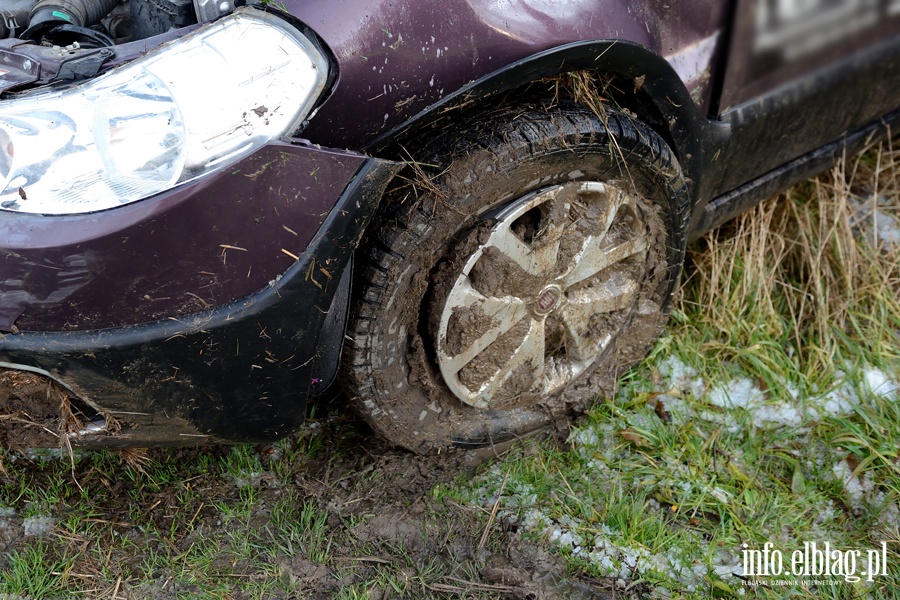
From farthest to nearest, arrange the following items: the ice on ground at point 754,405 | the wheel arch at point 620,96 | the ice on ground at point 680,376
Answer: the ice on ground at point 680,376 < the ice on ground at point 754,405 < the wheel arch at point 620,96

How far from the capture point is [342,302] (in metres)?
1.71

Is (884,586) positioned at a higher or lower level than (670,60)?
lower

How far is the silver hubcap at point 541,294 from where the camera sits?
75.7 inches

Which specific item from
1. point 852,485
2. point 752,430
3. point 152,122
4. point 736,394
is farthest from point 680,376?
point 152,122

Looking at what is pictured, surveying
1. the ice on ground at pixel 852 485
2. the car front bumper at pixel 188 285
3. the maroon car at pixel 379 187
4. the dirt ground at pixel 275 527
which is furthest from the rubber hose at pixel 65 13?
the ice on ground at pixel 852 485

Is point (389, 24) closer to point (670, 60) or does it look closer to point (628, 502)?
point (670, 60)

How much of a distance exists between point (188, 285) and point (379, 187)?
1.32ft

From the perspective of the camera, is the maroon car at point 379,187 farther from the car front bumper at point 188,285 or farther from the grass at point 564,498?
the grass at point 564,498

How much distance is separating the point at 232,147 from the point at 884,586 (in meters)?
1.83

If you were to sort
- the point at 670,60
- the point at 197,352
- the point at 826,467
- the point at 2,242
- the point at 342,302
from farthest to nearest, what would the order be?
the point at 826,467 < the point at 670,60 < the point at 342,302 < the point at 197,352 < the point at 2,242

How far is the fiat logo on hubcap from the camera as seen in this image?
81.1 inches

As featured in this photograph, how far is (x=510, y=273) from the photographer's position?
1.94 meters

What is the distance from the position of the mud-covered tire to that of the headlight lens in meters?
0.37

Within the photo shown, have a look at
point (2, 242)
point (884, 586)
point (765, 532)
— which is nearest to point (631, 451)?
point (765, 532)
